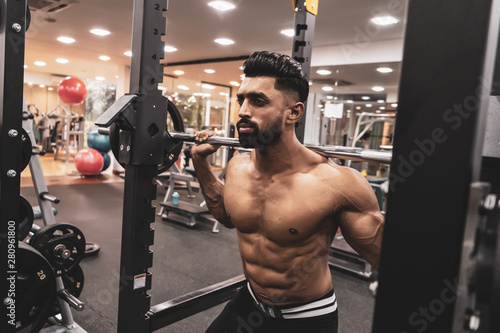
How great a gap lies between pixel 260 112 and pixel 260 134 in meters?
0.07

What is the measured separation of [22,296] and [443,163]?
193cm

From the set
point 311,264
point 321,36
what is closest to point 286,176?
point 311,264

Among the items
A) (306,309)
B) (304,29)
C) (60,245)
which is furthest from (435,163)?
(60,245)

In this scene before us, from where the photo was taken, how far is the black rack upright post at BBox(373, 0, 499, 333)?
1.13ft

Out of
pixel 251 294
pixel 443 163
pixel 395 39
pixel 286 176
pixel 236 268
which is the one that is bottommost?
pixel 236 268

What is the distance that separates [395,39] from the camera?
4789mm

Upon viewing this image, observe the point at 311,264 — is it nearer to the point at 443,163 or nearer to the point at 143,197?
the point at 143,197

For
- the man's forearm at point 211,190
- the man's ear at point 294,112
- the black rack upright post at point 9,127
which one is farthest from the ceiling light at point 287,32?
the black rack upright post at point 9,127

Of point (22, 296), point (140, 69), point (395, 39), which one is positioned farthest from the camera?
point (395, 39)

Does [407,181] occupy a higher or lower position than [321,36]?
lower

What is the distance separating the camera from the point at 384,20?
4.11 metres

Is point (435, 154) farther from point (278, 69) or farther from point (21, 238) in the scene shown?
point (21, 238)

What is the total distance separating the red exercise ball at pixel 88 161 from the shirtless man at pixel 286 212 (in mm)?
6549

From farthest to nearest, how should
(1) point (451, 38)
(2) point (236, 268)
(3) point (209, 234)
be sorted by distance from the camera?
(3) point (209, 234) < (2) point (236, 268) < (1) point (451, 38)
